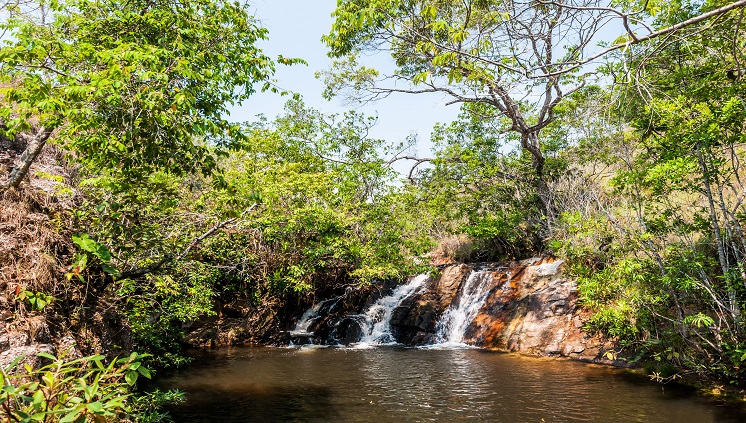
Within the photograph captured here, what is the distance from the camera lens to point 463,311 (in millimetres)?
17000

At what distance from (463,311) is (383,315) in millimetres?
3680

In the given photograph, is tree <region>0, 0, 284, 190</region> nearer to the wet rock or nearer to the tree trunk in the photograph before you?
the tree trunk

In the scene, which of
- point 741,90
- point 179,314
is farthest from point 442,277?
point 741,90

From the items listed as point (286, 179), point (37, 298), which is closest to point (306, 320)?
point (286, 179)

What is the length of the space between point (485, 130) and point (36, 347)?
714 inches

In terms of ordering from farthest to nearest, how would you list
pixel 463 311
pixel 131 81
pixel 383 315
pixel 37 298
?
pixel 383 315
pixel 463 311
pixel 131 81
pixel 37 298

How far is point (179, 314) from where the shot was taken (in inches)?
454

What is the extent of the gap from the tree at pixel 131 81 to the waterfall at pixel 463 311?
1265 centimetres

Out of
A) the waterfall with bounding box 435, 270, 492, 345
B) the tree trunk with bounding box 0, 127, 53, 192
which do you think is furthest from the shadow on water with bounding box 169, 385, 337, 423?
the waterfall with bounding box 435, 270, 492, 345

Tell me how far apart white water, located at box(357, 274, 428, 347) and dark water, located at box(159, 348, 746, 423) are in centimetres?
396

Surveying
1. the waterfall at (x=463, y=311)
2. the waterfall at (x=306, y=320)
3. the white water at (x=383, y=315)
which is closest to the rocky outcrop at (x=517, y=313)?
the waterfall at (x=463, y=311)

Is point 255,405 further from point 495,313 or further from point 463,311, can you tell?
point 463,311

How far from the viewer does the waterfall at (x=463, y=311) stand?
16.4 meters

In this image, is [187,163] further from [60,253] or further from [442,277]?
[442,277]
